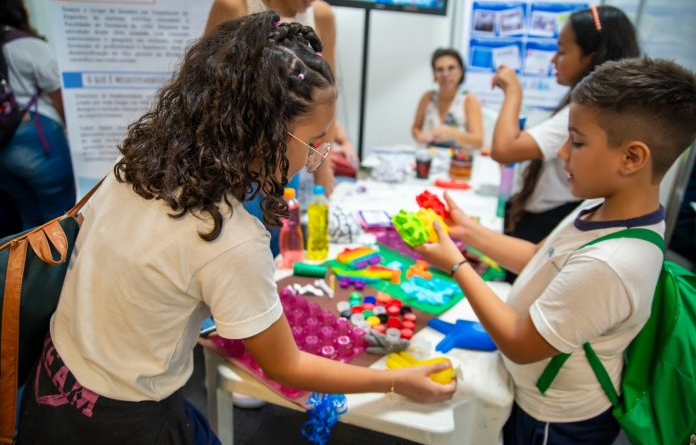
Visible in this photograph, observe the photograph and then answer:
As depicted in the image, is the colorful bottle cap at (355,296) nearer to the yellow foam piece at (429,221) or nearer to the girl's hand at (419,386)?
the yellow foam piece at (429,221)

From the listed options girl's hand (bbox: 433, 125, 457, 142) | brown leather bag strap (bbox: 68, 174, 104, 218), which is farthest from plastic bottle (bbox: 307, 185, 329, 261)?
girl's hand (bbox: 433, 125, 457, 142)

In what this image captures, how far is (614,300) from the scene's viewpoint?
89 cm

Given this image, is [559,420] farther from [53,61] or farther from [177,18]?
[53,61]

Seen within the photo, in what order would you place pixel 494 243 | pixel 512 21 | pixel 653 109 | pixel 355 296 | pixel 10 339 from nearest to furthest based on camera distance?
pixel 10 339, pixel 653 109, pixel 355 296, pixel 494 243, pixel 512 21

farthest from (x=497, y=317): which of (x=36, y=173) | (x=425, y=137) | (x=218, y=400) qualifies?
(x=425, y=137)

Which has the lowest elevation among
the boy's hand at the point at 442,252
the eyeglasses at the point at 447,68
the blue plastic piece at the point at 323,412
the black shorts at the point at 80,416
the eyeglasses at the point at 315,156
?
the blue plastic piece at the point at 323,412

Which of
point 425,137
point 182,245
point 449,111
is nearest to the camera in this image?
point 182,245

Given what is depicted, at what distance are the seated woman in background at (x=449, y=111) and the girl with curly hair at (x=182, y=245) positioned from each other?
2.73 meters

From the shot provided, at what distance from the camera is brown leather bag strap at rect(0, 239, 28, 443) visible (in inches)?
32.4

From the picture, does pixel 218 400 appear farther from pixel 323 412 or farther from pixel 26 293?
pixel 26 293

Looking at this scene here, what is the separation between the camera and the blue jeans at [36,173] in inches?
80.7

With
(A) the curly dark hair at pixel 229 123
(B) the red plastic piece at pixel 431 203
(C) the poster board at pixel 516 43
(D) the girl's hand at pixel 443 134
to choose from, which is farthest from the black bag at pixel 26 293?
(C) the poster board at pixel 516 43

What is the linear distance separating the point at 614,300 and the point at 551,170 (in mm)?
1037

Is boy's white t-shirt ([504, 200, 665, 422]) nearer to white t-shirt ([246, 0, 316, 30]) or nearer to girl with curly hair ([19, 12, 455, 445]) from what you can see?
girl with curly hair ([19, 12, 455, 445])
